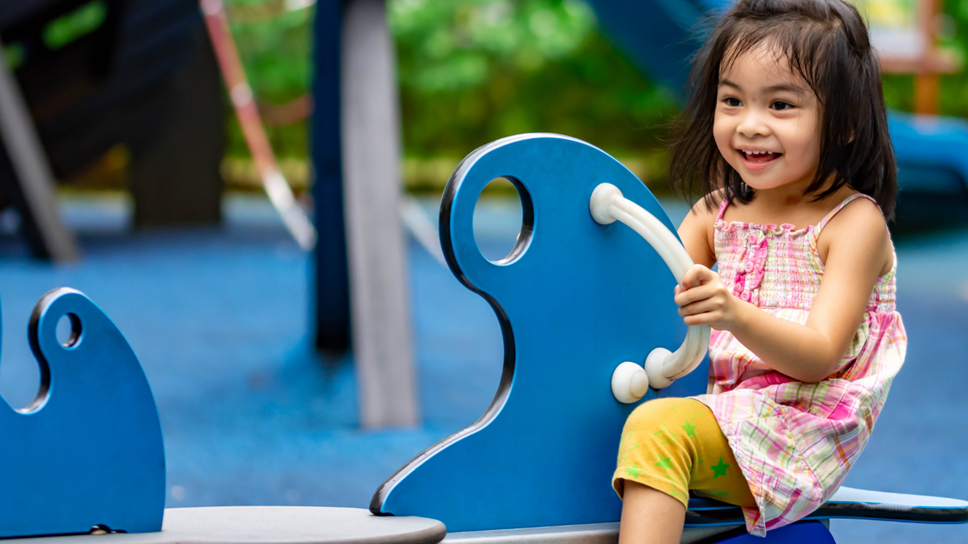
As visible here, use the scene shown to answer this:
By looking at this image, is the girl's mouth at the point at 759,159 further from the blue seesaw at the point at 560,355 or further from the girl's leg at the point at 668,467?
the girl's leg at the point at 668,467

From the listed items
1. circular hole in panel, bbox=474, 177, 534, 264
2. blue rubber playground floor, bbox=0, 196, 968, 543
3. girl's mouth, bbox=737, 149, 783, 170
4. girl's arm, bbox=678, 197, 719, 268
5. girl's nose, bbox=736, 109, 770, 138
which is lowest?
blue rubber playground floor, bbox=0, 196, 968, 543

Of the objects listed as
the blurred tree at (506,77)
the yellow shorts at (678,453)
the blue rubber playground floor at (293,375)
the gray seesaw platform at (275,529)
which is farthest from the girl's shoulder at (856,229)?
the blurred tree at (506,77)

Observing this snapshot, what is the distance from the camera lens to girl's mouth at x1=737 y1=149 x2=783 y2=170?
0.99 metres

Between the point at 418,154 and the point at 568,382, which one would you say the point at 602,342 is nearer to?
the point at 568,382

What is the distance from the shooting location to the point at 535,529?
3.16ft

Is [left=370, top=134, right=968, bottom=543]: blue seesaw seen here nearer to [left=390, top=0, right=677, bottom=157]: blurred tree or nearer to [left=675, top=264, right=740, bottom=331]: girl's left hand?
[left=675, top=264, right=740, bottom=331]: girl's left hand

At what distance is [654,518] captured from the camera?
912 millimetres

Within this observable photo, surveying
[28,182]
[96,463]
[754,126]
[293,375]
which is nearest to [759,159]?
[754,126]

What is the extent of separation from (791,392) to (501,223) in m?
7.97

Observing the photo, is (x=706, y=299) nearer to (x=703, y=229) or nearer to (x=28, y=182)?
(x=703, y=229)

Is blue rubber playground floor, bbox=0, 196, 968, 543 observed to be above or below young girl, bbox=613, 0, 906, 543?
below

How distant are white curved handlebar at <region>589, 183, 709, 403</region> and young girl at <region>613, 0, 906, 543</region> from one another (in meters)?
0.04

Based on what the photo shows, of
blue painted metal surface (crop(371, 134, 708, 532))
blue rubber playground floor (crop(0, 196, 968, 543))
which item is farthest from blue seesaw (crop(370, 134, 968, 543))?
blue rubber playground floor (crop(0, 196, 968, 543))

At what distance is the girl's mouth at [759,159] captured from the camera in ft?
3.26
